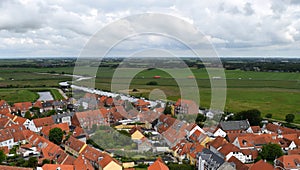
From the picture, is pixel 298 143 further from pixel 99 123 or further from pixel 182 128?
pixel 99 123

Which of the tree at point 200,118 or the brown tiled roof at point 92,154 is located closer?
the brown tiled roof at point 92,154

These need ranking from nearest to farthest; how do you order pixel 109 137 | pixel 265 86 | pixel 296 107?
pixel 109 137
pixel 296 107
pixel 265 86

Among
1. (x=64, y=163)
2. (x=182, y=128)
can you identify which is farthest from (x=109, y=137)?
(x=182, y=128)

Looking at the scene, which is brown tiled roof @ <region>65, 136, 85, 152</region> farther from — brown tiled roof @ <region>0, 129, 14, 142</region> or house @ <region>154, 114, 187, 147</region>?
house @ <region>154, 114, 187, 147</region>

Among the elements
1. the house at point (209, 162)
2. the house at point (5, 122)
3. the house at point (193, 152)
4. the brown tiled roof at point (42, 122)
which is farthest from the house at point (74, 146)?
the house at point (5, 122)

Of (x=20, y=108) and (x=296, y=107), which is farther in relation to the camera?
(x=296, y=107)

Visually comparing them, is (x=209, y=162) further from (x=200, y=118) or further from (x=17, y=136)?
(x=17, y=136)

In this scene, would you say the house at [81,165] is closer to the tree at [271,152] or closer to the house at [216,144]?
the house at [216,144]
